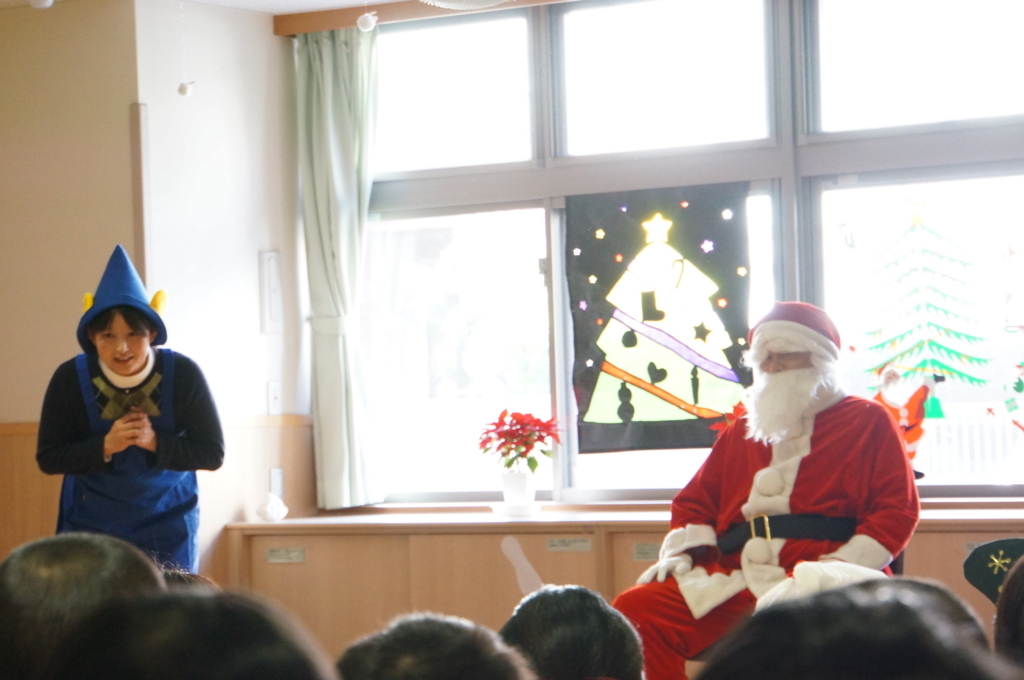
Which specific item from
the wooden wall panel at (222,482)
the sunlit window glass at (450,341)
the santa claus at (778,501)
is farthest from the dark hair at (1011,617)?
the sunlit window glass at (450,341)

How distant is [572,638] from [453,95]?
14.0ft

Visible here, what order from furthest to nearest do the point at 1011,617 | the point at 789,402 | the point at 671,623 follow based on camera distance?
1. the point at 789,402
2. the point at 671,623
3. the point at 1011,617

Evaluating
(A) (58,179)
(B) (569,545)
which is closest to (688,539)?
(B) (569,545)

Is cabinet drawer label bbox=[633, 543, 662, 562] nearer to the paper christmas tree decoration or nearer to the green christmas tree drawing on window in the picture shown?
the paper christmas tree decoration

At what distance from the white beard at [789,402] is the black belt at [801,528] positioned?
28 cm

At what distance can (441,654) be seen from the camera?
0.67 m

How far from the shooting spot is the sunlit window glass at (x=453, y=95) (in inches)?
196

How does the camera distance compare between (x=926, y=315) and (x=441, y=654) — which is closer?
(x=441, y=654)

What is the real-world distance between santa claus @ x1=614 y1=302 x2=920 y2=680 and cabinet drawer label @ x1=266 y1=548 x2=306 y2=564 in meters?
1.89

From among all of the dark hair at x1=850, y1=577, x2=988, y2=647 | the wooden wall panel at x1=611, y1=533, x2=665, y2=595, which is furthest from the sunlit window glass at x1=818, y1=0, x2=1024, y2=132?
the dark hair at x1=850, y1=577, x2=988, y2=647

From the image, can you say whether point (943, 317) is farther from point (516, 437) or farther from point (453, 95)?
point (453, 95)

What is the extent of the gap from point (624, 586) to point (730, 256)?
145cm

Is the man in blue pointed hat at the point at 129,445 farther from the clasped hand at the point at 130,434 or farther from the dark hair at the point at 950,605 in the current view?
the dark hair at the point at 950,605

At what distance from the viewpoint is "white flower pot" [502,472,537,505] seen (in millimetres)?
4504
